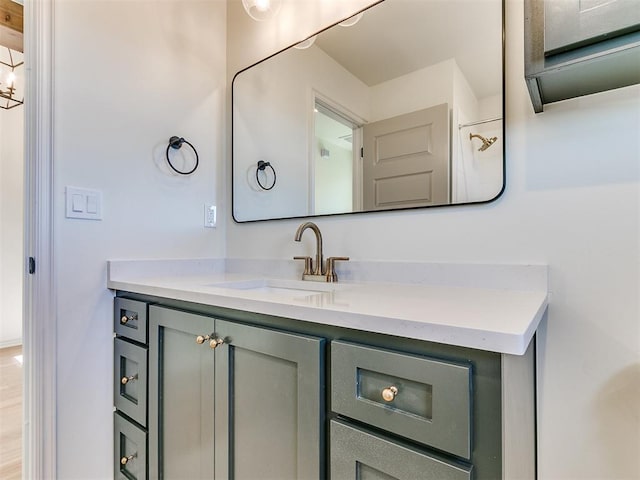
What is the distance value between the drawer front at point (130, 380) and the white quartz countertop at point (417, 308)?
0.23 meters

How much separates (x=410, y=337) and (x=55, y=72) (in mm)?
1467

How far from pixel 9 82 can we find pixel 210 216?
2.56 metres

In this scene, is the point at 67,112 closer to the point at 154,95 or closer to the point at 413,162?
the point at 154,95

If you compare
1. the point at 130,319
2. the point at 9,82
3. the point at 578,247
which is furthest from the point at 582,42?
the point at 9,82

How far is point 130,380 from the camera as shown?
4.10 feet

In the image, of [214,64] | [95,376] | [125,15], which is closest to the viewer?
[95,376]

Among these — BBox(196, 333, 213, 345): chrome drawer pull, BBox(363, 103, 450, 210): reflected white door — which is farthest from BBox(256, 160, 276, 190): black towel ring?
BBox(196, 333, 213, 345): chrome drawer pull

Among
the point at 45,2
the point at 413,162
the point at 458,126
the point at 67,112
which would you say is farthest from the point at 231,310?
the point at 45,2

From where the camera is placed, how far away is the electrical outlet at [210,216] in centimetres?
171

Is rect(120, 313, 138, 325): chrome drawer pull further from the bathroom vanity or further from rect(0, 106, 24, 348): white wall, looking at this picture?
rect(0, 106, 24, 348): white wall

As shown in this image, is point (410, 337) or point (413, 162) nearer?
point (410, 337)

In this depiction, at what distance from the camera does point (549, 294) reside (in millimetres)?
915

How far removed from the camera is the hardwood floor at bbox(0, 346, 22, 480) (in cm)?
150

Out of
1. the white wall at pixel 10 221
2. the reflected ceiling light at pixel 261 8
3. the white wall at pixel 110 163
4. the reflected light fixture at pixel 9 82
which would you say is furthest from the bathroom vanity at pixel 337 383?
the white wall at pixel 10 221
